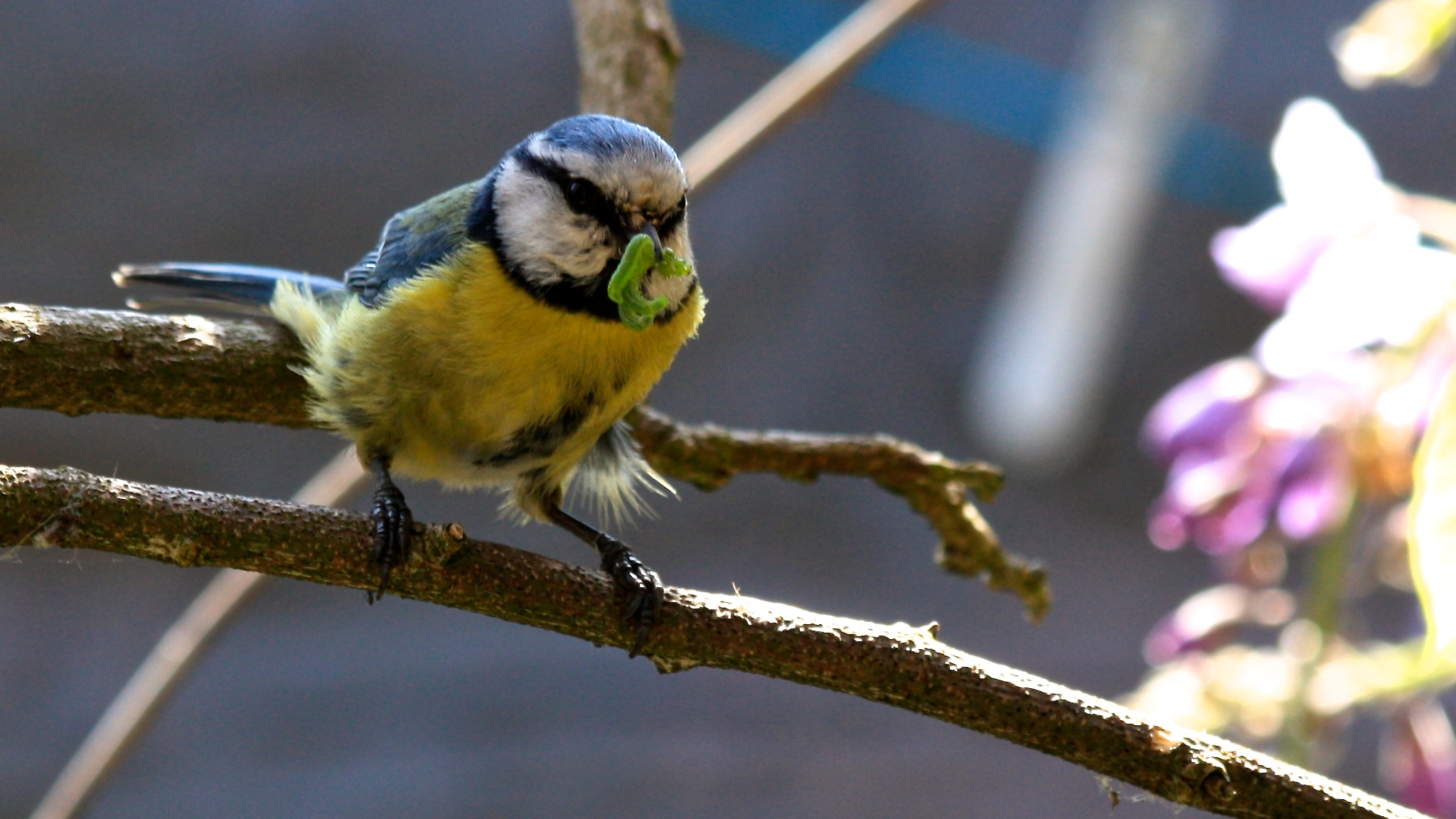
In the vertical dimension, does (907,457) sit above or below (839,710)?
below

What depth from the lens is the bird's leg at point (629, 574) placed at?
84 centimetres

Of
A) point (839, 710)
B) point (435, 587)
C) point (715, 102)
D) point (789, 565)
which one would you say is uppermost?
point (715, 102)

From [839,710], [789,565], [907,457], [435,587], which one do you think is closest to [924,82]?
[789,565]

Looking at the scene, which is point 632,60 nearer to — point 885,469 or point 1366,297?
point 885,469

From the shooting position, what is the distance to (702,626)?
799 millimetres

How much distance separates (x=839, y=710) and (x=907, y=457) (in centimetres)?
218

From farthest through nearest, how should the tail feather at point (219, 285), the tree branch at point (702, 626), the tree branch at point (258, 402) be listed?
the tail feather at point (219, 285) < the tree branch at point (258, 402) < the tree branch at point (702, 626)

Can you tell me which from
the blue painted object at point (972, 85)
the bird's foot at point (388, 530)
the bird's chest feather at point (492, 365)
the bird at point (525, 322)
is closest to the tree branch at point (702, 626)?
the bird's foot at point (388, 530)

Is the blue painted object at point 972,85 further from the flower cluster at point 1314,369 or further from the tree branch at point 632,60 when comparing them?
the flower cluster at point 1314,369

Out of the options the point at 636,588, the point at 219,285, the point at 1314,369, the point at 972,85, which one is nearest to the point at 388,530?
the point at 636,588

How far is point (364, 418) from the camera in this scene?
1116mm

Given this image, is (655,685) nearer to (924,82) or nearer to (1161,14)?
(924,82)

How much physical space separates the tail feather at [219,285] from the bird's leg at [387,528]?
0.95 feet

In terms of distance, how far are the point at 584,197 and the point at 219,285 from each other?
51 centimetres
